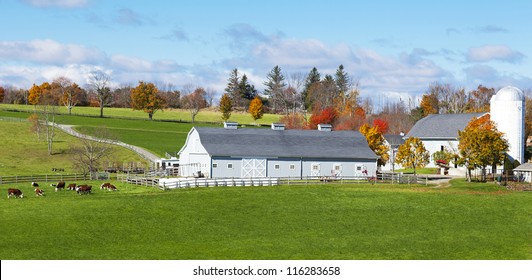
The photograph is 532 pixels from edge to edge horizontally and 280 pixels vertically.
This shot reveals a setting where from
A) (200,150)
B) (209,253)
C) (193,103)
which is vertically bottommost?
(209,253)

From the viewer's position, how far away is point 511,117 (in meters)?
77.3

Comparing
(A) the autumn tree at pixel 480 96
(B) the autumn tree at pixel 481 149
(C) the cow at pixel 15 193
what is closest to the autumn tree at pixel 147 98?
(A) the autumn tree at pixel 480 96

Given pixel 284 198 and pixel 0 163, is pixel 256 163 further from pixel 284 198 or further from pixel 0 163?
pixel 0 163

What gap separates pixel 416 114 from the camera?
468ft

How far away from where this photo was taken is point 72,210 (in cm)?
4541

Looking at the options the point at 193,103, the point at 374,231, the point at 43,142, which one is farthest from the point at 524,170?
the point at 193,103

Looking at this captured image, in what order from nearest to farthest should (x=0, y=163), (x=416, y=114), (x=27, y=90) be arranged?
(x=0, y=163) → (x=416, y=114) → (x=27, y=90)

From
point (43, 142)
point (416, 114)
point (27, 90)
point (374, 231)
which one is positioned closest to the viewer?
point (374, 231)

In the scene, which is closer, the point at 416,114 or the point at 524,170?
the point at 524,170

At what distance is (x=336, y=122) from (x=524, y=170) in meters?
58.4

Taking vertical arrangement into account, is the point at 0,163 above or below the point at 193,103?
below

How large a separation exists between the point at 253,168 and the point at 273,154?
2.30m

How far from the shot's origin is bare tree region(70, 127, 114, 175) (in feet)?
261

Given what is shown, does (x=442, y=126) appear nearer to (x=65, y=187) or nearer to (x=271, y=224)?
(x=65, y=187)
